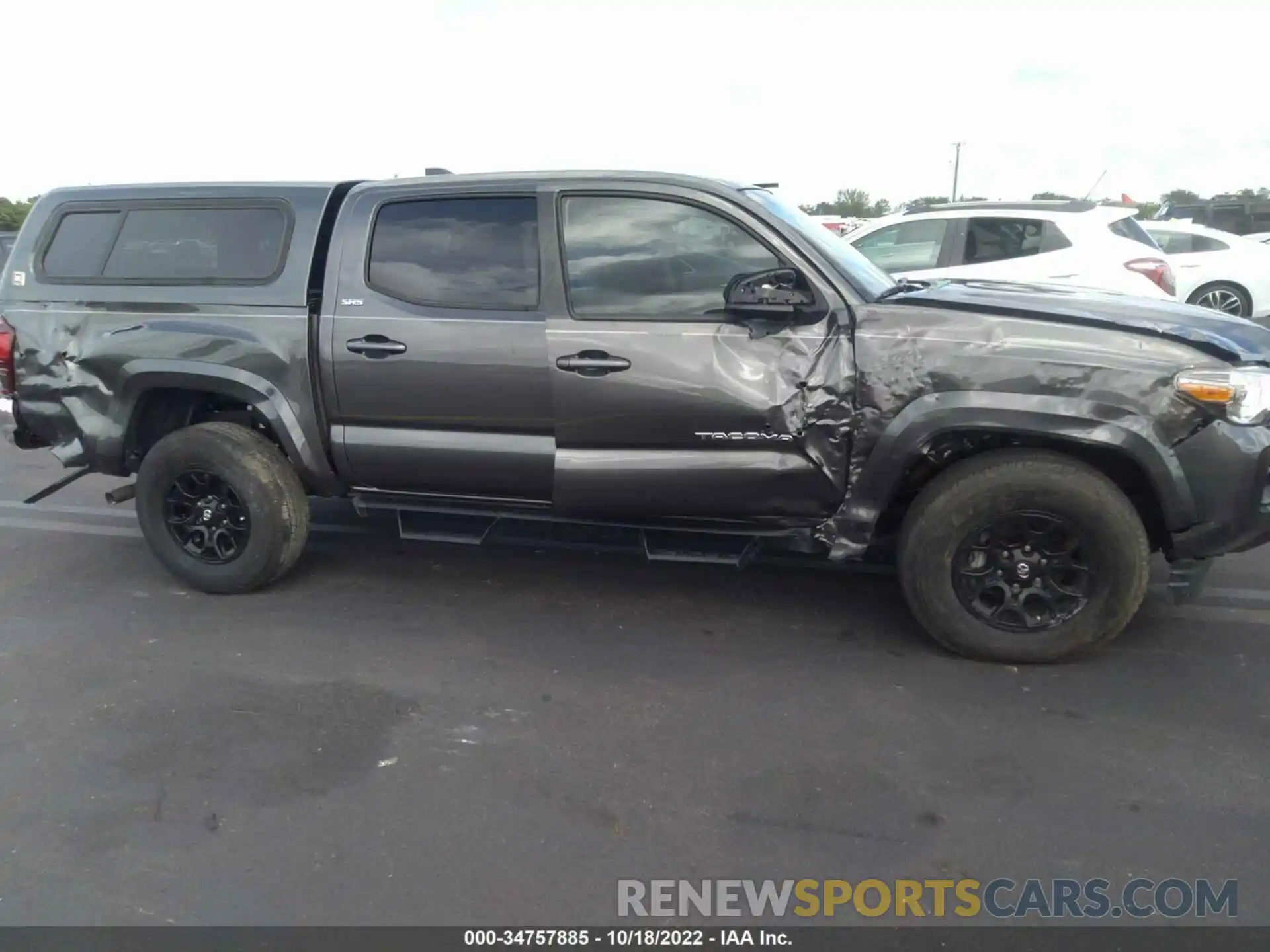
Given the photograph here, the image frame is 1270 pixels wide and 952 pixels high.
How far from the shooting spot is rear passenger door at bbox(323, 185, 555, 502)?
4371 millimetres

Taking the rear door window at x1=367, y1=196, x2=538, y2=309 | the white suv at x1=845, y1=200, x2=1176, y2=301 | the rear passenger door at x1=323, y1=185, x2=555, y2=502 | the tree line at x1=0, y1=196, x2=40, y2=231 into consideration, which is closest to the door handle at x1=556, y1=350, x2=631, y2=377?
the rear passenger door at x1=323, y1=185, x2=555, y2=502

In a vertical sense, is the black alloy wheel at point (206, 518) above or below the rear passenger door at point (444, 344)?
below

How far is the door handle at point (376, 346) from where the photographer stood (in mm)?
4473

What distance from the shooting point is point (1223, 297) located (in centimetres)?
1270

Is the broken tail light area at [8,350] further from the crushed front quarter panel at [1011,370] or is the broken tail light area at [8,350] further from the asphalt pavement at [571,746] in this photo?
the crushed front quarter panel at [1011,370]

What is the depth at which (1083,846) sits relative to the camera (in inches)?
117

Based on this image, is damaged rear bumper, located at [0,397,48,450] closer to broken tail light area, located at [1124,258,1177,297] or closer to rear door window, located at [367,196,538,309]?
rear door window, located at [367,196,538,309]

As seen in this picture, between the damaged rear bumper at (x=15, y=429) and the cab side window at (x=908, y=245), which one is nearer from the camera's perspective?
the damaged rear bumper at (x=15, y=429)

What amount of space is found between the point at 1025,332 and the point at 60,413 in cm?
449

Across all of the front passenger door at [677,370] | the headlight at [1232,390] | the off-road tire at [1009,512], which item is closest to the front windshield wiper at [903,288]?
the front passenger door at [677,370]

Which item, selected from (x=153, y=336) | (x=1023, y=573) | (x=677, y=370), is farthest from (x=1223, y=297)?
(x=153, y=336)

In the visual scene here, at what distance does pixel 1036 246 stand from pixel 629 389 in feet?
18.9

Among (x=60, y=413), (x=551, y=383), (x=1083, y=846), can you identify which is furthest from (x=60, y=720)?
(x=1083, y=846)

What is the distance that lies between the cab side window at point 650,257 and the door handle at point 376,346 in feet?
2.69
